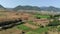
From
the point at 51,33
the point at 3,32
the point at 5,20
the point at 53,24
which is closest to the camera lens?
the point at 3,32

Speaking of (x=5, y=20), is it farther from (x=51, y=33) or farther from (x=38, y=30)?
(x=51, y=33)

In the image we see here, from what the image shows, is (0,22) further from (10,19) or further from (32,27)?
(32,27)

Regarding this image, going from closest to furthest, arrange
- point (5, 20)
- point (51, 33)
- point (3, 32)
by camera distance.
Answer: point (3, 32) < point (51, 33) < point (5, 20)

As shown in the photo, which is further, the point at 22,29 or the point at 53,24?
the point at 53,24

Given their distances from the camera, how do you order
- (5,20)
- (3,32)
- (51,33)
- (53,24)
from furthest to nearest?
(53,24)
(5,20)
(51,33)
(3,32)

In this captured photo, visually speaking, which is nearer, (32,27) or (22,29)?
(22,29)

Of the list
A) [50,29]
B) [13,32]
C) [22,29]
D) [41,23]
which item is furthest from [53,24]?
[13,32]

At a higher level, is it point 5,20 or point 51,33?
point 5,20

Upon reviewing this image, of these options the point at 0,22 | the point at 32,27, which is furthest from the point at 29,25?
the point at 0,22

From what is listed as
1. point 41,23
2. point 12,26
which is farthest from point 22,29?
point 41,23
